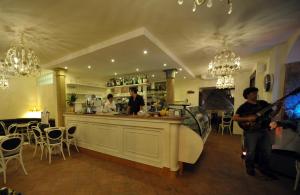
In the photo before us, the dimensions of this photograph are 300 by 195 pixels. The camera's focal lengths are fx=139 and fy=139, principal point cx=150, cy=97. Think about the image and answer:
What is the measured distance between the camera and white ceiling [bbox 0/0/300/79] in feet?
6.81

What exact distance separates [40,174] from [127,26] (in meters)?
3.31

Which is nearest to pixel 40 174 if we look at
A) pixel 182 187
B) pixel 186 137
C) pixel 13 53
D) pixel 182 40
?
pixel 13 53

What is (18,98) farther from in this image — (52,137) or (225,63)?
(225,63)

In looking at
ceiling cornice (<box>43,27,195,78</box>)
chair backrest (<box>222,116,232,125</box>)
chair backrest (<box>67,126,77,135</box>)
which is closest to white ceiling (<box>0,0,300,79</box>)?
ceiling cornice (<box>43,27,195,78</box>)

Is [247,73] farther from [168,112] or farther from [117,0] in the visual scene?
[117,0]

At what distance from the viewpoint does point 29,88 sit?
6617 mm

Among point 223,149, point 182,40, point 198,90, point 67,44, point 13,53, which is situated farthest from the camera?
point 198,90

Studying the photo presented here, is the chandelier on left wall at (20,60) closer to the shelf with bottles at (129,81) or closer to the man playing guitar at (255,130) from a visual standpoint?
the shelf with bottles at (129,81)

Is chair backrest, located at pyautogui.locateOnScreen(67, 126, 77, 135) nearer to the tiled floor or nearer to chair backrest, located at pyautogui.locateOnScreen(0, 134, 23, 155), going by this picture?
the tiled floor

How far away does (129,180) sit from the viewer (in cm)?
246

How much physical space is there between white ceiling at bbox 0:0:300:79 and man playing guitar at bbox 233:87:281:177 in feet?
4.22

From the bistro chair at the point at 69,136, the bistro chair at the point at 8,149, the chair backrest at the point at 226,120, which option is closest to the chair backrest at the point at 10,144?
the bistro chair at the point at 8,149

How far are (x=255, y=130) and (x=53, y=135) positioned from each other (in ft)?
14.2

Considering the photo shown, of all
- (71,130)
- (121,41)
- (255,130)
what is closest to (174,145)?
(255,130)
